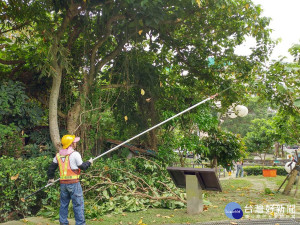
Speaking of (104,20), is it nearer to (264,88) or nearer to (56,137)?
(56,137)

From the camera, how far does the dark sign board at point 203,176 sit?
6.00 meters

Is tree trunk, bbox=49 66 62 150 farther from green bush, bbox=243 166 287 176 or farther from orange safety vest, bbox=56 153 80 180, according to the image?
green bush, bbox=243 166 287 176

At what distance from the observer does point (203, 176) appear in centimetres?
621

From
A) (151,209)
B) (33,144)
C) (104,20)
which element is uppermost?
(104,20)

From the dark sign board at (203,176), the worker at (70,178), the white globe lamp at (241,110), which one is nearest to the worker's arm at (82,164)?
the worker at (70,178)

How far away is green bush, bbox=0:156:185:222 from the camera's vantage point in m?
6.60

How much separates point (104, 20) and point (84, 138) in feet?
11.9

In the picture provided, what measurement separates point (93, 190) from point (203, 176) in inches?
113

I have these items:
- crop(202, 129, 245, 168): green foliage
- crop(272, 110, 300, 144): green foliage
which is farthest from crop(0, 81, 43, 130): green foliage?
crop(272, 110, 300, 144): green foliage

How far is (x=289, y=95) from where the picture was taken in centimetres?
865

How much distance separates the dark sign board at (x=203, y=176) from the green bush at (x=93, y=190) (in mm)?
692

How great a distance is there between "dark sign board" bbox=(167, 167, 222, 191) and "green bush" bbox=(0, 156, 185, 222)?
692 millimetres

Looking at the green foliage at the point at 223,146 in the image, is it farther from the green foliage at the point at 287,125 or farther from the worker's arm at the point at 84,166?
the worker's arm at the point at 84,166

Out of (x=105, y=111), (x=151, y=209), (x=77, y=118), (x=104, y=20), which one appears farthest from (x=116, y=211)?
(x=104, y=20)
